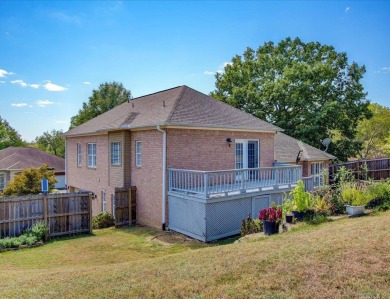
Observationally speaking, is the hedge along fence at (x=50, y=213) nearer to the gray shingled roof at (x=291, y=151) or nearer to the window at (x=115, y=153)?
the window at (x=115, y=153)

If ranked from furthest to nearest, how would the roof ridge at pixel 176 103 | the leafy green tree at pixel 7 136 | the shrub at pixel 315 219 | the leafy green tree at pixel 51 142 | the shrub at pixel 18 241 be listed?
1. the leafy green tree at pixel 51 142
2. the leafy green tree at pixel 7 136
3. the roof ridge at pixel 176 103
4. the shrub at pixel 18 241
5. the shrub at pixel 315 219

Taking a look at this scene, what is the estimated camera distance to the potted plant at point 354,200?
9.59m

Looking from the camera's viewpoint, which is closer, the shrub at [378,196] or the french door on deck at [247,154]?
the shrub at [378,196]

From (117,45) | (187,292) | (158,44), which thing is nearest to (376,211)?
(187,292)

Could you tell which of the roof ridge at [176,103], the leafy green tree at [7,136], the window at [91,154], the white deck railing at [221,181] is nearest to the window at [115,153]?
the window at [91,154]

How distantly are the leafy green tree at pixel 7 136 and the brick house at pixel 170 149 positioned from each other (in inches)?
1491

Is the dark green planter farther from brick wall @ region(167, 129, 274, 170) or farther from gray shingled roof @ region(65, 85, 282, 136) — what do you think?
gray shingled roof @ region(65, 85, 282, 136)

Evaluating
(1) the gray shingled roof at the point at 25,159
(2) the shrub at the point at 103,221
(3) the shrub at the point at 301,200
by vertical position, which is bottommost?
(2) the shrub at the point at 103,221

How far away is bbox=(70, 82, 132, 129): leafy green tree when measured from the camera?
139 feet

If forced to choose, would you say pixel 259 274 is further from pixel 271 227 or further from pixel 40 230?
pixel 40 230

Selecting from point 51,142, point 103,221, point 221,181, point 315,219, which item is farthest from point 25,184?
point 51,142

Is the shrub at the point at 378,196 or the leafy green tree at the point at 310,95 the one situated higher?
the leafy green tree at the point at 310,95

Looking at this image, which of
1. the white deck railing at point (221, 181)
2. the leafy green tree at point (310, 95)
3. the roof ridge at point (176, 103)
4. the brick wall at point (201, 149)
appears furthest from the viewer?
the leafy green tree at point (310, 95)

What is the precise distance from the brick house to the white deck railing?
0.17ft
